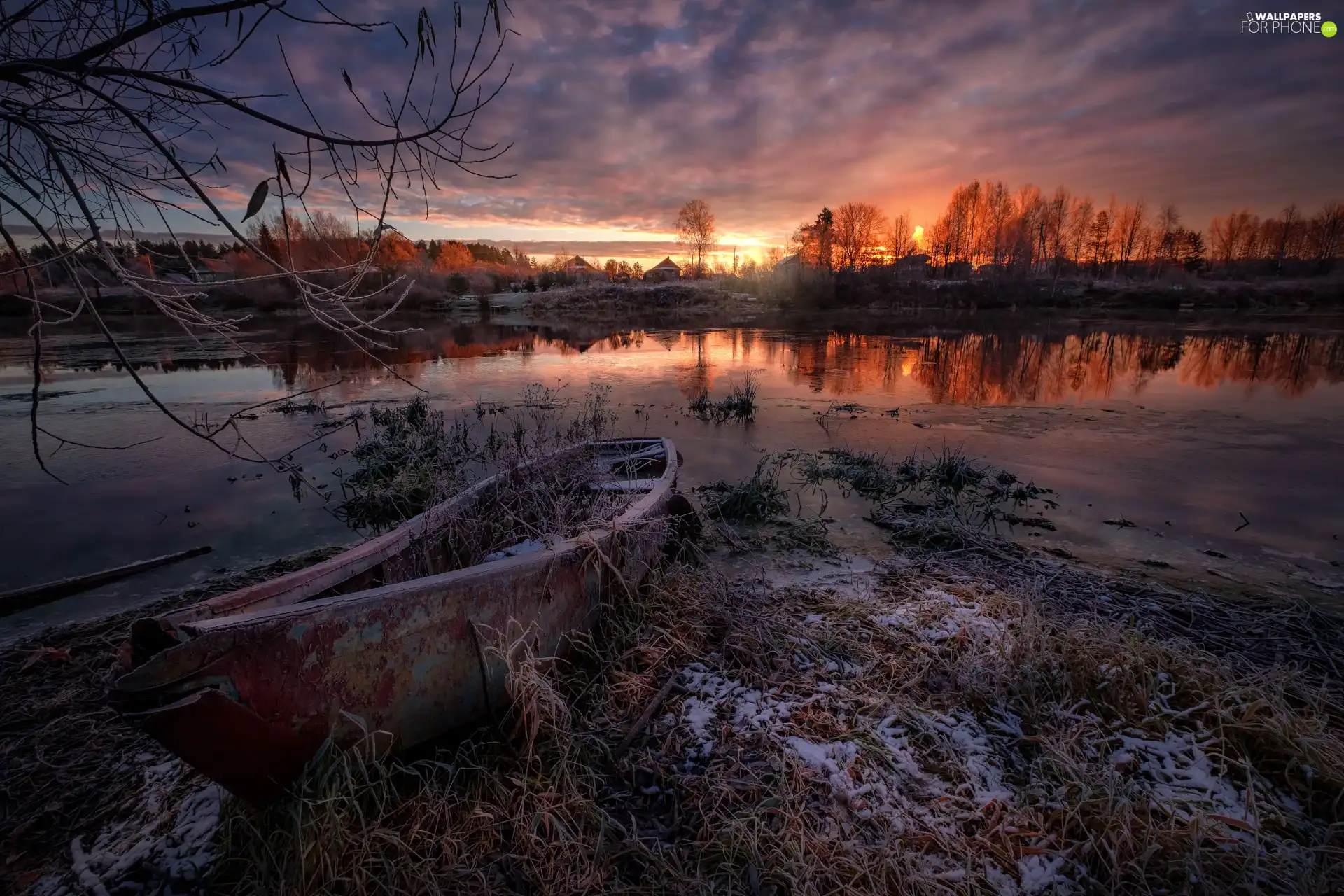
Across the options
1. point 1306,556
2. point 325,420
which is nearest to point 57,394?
point 325,420

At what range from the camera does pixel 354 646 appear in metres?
2.33

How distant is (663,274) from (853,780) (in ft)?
199

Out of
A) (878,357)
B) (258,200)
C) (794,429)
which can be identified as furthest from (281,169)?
(878,357)

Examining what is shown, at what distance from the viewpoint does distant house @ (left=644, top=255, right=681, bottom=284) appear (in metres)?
55.9

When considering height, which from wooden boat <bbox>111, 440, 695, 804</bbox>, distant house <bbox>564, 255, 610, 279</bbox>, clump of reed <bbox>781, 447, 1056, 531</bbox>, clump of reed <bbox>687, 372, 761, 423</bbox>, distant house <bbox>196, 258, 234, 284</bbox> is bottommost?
clump of reed <bbox>781, 447, 1056, 531</bbox>

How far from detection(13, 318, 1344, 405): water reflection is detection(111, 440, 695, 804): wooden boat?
25.6 ft

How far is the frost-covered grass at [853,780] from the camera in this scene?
2219 mm

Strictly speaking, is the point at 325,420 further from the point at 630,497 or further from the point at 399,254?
the point at 399,254

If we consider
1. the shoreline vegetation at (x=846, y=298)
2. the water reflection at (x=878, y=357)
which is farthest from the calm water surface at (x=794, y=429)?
the shoreline vegetation at (x=846, y=298)

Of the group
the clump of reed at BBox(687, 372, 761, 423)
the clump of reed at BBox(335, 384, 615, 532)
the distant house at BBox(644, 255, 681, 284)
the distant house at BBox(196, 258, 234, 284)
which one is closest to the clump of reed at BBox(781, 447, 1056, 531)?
the clump of reed at BBox(687, 372, 761, 423)

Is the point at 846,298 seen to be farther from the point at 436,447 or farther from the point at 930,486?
the point at 436,447

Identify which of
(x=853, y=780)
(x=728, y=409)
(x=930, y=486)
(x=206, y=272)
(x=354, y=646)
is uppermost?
(x=206, y=272)

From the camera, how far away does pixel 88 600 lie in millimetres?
4574

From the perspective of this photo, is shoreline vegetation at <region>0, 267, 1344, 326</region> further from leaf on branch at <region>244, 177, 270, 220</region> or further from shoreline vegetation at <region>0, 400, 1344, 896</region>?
leaf on branch at <region>244, 177, 270, 220</region>
